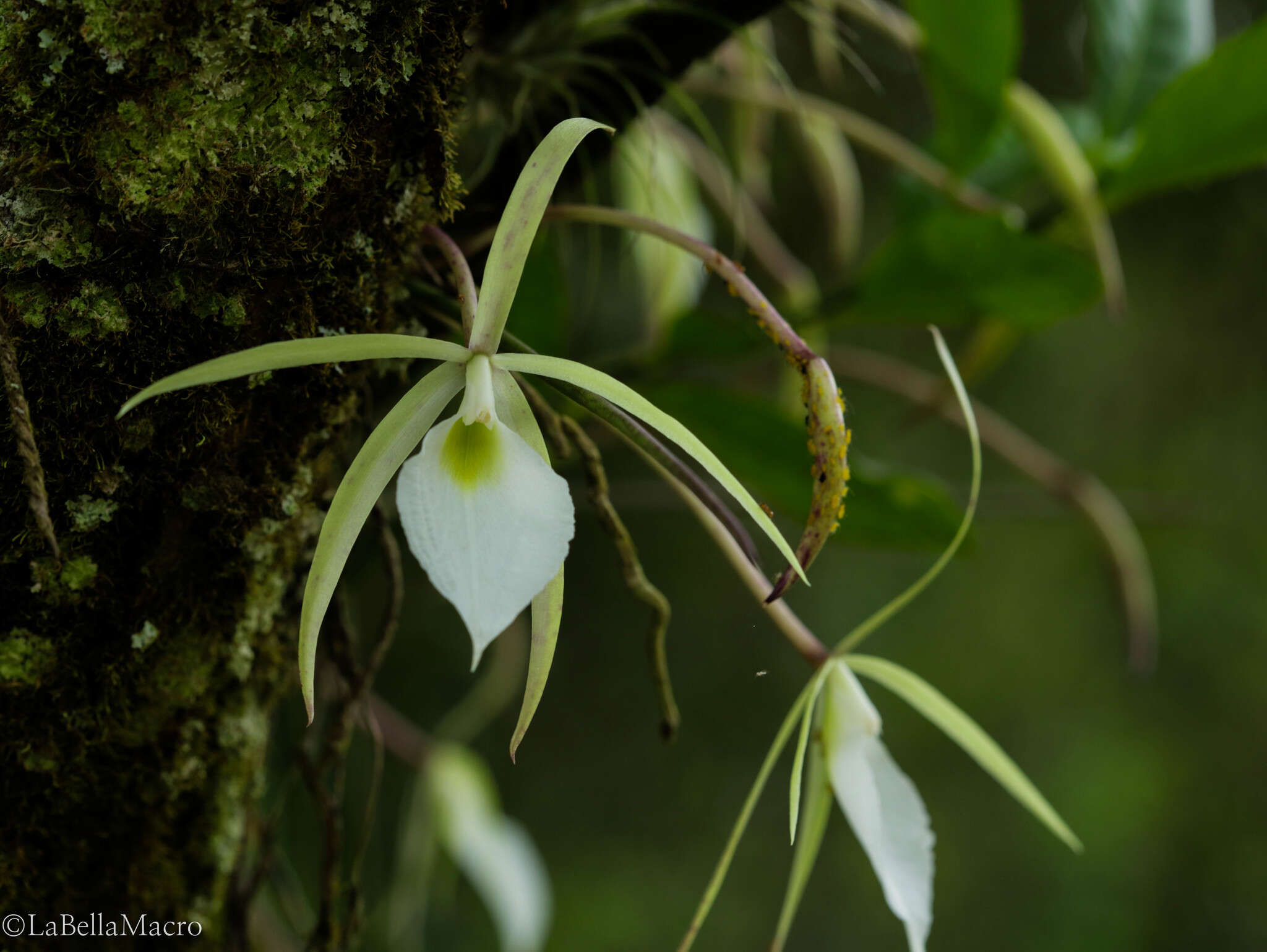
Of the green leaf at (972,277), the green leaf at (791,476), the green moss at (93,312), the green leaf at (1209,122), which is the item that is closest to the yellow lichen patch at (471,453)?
the green moss at (93,312)

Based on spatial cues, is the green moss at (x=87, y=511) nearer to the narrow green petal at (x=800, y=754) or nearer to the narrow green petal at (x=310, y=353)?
the narrow green petal at (x=310, y=353)

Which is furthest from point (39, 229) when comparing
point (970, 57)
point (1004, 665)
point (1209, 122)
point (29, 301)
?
point (1004, 665)

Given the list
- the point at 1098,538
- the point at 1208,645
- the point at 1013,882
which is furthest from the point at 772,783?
the point at 1098,538

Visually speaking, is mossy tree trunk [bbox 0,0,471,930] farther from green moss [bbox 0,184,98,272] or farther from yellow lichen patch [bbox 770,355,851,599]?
yellow lichen patch [bbox 770,355,851,599]

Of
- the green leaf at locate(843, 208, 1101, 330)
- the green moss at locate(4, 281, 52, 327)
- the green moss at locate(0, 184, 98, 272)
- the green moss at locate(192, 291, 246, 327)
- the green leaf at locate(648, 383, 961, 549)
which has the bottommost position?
the green leaf at locate(648, 383, 961, 549)

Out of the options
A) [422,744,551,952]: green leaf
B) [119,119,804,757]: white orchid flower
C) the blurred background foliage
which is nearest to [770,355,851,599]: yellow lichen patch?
[119,119,804,757]: white orchid flower

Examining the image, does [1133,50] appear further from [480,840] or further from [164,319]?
[480,840]
